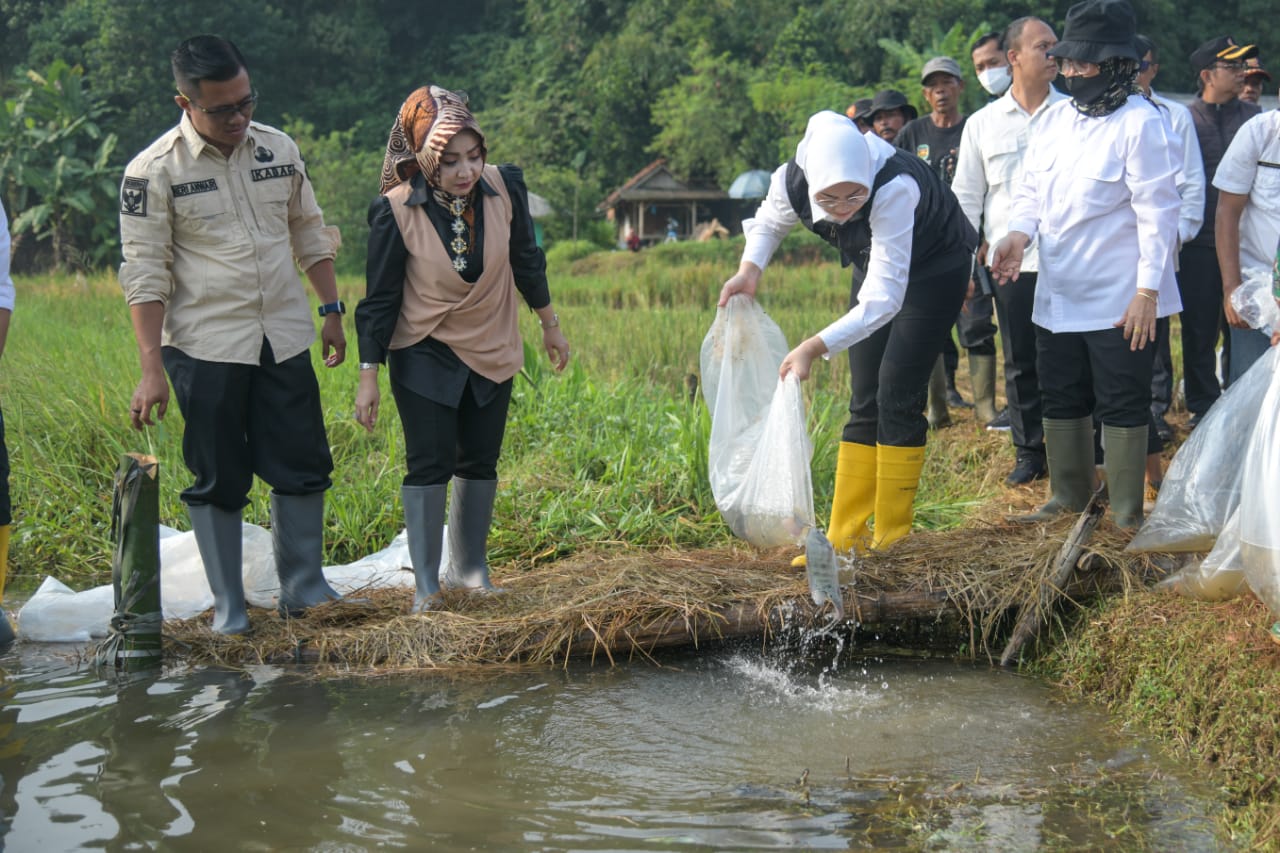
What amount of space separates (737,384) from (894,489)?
63cm

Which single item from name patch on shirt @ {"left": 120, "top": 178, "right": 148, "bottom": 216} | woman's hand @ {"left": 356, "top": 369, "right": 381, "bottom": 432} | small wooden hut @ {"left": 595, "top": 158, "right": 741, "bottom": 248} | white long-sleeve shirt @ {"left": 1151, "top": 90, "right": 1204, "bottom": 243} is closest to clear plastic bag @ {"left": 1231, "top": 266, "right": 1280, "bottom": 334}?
white long-sleeve shirt @ {"left": 1151, "top": 90, "right": 1204, "bottom": 243}

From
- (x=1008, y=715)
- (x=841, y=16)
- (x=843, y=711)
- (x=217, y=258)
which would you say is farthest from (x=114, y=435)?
(x=841, y=16)

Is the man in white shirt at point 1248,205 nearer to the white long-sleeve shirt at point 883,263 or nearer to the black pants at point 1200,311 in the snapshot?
the black pants at point 1200,311

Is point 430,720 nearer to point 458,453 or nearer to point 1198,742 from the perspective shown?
point 458,453

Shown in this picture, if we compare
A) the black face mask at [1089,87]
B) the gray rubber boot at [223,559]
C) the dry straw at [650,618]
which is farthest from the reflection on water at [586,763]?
the black face mask at [1089,87]

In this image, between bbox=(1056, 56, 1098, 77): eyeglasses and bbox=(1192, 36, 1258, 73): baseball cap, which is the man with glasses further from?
bbox=(1192, 36, 1258, 73): baseball cap

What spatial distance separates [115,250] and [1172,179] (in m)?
25.9

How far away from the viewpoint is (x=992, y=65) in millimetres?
5949

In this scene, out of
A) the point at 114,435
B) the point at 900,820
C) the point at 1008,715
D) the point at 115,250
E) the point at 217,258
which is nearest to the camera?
the point at 900,820

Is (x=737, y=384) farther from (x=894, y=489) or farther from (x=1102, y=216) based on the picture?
(x=1102, y=216)

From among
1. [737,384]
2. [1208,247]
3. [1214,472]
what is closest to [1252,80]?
Answer: [1208,247]

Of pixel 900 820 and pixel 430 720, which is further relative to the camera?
pixel 430 720

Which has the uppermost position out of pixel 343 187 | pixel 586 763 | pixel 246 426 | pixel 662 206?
pixel 343 187

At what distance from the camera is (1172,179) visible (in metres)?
3.86
